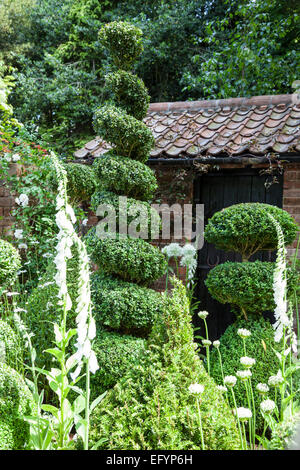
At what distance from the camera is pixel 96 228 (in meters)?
3.96

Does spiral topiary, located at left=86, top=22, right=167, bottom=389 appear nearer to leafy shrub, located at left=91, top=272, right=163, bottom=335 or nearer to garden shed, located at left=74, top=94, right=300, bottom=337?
leafy shrub, located at left=91, top=272, right=163, bottom=335

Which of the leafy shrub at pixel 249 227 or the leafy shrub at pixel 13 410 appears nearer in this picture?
the leafy shrub at pixel 13 410

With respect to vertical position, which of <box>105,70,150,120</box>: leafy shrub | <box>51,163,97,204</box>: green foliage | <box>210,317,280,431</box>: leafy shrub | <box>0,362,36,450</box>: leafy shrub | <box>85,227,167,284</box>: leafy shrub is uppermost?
<box>105,70,150,120</box>: leafy shrub

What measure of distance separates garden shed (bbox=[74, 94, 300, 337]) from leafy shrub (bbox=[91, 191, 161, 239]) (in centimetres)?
208

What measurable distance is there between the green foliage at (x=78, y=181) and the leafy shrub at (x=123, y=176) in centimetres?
96

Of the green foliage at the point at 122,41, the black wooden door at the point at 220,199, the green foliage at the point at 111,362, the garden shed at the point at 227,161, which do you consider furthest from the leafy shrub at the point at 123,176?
the black wooden door at the point at 220,199

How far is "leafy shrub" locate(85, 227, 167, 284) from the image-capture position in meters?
3.73

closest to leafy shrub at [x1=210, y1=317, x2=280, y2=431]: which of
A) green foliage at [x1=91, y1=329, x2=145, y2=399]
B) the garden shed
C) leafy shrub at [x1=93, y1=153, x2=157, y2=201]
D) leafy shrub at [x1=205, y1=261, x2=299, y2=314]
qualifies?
leafy shrub at [x1=205, y1=261, x2=299, y2=314]

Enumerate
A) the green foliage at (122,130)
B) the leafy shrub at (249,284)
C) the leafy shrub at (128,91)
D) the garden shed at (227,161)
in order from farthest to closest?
the garden shed at (227,161)
the leafy shrub at (128,91)
the green foliage at (122,130)
the leafy shrub at (249,284)

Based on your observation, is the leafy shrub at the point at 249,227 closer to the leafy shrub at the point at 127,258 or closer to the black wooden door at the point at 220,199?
the leafy shrub at the point at 127,258

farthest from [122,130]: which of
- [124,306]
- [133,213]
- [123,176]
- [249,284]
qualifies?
[249,284]

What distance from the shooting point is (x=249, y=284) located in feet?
12.8

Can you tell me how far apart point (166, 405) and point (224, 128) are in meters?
5.08

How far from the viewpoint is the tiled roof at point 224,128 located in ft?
18.6
